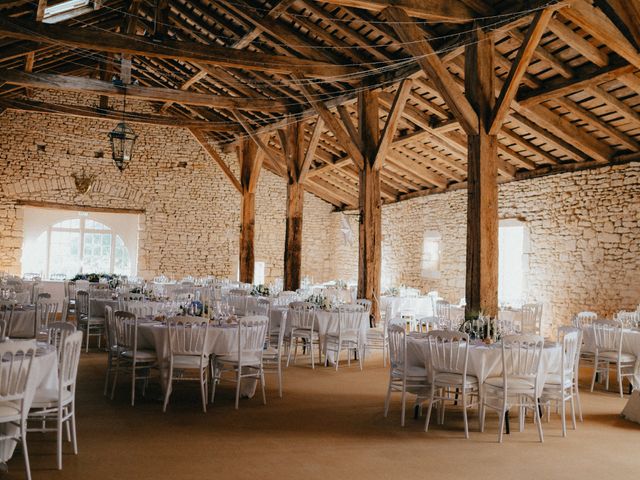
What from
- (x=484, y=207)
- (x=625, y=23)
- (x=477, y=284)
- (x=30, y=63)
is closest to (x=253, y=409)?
(x=477, y=284)

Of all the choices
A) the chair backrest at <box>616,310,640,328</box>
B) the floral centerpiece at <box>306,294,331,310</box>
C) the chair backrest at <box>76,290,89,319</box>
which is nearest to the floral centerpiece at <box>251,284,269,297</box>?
the floral centerpiece at <box>306,294,331,310</box>

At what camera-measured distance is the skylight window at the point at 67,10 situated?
9552 millimetres

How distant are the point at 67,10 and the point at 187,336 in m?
7.38

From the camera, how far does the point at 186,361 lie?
5266 mm

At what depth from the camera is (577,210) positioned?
391 inches

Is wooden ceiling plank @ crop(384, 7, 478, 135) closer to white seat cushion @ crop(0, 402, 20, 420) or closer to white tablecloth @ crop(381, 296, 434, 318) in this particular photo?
white tablecloth @ crop(381, 296, 434, 318)

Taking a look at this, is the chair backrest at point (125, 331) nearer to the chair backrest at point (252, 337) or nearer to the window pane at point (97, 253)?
the chair backrest at point (252, 337)

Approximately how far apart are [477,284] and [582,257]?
4.27 meters

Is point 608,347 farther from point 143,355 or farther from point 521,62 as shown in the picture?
point 143,355

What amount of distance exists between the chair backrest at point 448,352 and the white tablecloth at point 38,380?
2.89 m

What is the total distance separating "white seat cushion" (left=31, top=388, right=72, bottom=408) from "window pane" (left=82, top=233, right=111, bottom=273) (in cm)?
1157

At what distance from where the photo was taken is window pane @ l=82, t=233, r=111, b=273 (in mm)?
14859

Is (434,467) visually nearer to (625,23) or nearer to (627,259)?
(625,23)

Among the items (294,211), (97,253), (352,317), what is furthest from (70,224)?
(352,317)
